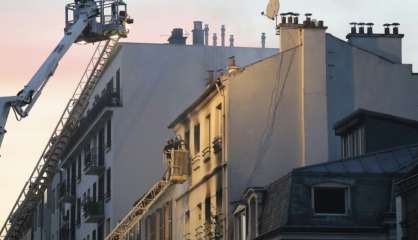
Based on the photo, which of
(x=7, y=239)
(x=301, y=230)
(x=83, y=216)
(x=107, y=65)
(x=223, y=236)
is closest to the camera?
(x=301, y=230)

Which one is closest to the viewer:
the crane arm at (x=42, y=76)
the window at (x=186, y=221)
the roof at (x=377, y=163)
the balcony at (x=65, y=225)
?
the roof at (x=377, y=163)

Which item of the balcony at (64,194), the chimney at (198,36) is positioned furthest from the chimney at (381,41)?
the balcony at (64,194)

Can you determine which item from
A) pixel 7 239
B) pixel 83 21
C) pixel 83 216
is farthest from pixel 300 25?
pixel 83 216

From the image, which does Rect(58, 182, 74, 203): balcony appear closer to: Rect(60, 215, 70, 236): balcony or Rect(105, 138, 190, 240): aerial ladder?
Rect(60, 215, 70, 236): balcony

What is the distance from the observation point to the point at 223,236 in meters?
53.8

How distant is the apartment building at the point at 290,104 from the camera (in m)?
54.0

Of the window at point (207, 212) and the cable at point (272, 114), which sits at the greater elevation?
the cable at point (272, 114)

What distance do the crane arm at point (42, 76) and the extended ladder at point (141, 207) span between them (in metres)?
11.0

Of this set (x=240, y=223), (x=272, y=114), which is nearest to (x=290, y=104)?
(x=272, y=114)

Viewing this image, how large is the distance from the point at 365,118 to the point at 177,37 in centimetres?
3332

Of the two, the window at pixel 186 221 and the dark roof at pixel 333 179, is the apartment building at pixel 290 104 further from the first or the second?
the dark roof at pixel 333 179

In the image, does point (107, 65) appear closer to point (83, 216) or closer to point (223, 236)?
point (83, 216)

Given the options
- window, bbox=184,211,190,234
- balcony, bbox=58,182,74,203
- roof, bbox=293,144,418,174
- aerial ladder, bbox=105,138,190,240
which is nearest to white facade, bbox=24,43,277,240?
aerial ladder, bbox=105,138,190,240

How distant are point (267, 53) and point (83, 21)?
25.9 m
